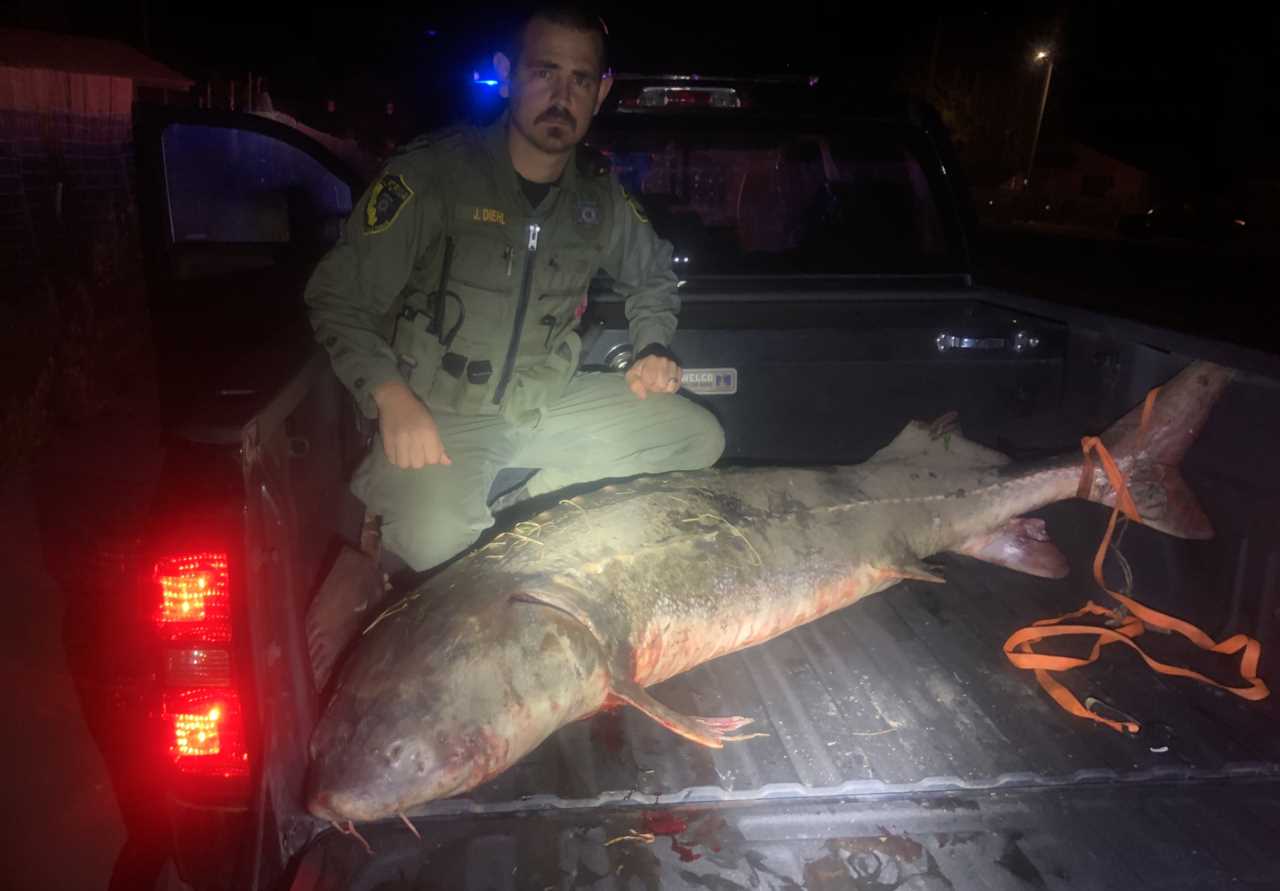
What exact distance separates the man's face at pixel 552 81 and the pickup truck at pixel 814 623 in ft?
2.41

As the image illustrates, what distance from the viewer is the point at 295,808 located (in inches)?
77.9

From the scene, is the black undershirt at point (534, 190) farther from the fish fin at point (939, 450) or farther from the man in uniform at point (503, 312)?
the fish fin at point (939, 450)

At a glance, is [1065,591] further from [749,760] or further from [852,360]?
[749,760]

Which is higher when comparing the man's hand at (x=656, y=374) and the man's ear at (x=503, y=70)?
the man's ear at (x=503, y=70)

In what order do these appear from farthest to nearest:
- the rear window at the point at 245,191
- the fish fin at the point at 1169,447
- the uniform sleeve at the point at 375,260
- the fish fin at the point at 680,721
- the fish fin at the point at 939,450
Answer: the rear window at the point at 245,191, the fish fin at the point at 939,450, the fish fin at the point at 1169,447, the uniform sleeve at the point at 375,260, the fish fin at the point at 680,721

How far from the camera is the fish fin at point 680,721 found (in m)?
2.29

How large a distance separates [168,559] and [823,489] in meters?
2.07

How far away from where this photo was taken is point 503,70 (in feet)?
10.8

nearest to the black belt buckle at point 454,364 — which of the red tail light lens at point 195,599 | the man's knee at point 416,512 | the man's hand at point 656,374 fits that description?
the man's knee at point 416,512

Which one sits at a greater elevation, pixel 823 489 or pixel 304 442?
pixel 304 442

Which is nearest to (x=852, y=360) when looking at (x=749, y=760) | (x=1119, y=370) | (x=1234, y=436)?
(x=1119, y=370)

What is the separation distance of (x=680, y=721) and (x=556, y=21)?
238 cm

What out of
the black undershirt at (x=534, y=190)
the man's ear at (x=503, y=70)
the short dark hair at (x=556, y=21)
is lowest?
the black undershirt at (x=534, y=190)

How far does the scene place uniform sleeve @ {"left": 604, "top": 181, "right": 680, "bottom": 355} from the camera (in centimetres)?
345
